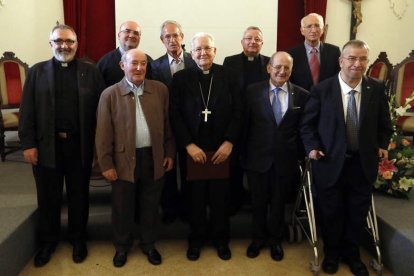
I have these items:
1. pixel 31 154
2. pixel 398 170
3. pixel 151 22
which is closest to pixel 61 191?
pixel 31 154

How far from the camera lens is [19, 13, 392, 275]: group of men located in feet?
7.95

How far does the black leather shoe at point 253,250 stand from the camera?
276 cm

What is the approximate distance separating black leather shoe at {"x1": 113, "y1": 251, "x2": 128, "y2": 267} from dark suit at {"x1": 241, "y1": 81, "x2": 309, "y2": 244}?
912 millimetres

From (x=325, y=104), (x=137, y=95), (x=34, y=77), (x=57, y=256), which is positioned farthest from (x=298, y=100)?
(x=57, y=256)

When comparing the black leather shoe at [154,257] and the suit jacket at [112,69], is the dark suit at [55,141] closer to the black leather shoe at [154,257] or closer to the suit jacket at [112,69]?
the suit jacket at [112,69]

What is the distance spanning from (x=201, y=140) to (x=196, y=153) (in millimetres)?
119

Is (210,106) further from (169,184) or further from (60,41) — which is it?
(60,41)

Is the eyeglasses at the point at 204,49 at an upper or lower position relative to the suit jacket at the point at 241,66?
upper

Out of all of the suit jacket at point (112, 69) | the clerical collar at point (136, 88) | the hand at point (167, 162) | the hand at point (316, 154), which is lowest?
the hand at point (167, 162)

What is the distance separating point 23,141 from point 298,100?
1777mm

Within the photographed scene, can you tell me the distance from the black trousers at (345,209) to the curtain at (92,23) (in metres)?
3.92

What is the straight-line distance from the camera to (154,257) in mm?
2686

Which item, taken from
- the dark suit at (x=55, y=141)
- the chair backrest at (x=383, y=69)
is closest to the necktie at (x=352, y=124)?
the dark suit at (x=55, y=141)

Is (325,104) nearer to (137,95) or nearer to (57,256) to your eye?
(137,95)
